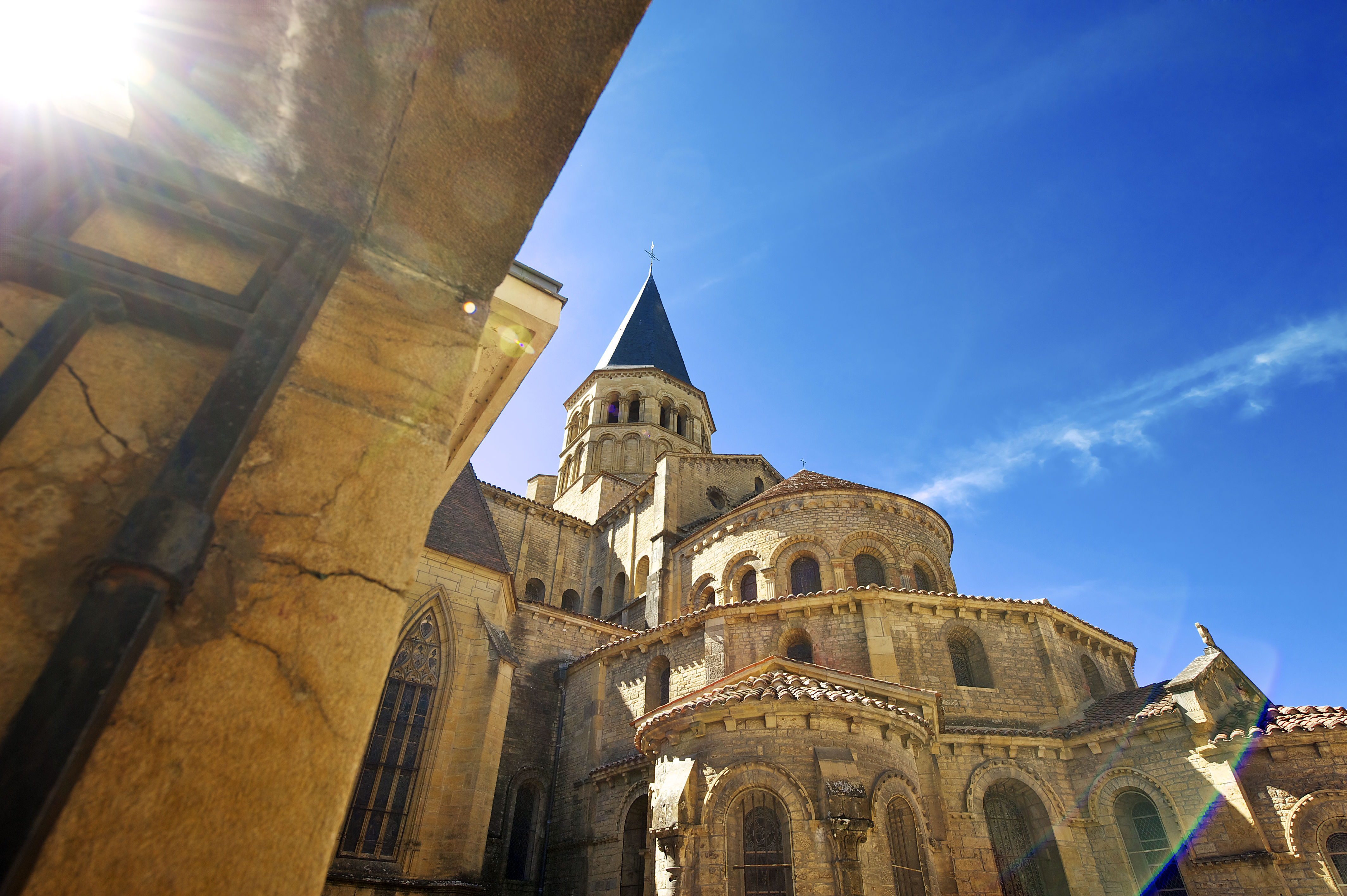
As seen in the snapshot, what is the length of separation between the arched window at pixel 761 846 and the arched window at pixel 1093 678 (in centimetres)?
941

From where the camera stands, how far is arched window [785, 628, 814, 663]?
14.0 meters

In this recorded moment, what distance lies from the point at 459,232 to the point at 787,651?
43.8 feet

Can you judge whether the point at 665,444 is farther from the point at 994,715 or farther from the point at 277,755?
the point at 277,755

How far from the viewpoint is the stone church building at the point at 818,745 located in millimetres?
9289

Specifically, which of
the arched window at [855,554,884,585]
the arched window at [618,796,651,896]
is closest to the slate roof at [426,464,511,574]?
the arched window at [618,796,651,896]

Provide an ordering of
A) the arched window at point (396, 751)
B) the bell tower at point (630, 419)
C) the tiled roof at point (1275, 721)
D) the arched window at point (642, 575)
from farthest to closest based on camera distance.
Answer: the bell tower at point (630, 419), the arched window at point (642, 575), the tiled roof at point (1275, 721), the arched window at point (396, 751)

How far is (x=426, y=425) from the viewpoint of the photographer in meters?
1.78

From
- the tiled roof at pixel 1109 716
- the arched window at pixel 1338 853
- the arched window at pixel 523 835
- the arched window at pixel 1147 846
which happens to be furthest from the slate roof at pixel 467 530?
the arched window at pixel 1338 853

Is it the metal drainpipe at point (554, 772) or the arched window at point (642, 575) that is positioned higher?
the arched window at point (642, 575)

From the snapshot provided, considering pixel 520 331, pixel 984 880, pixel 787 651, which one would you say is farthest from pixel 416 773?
pixel 520 331

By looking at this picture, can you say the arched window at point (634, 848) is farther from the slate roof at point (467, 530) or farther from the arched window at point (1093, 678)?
the arched window at point (1093, 678)

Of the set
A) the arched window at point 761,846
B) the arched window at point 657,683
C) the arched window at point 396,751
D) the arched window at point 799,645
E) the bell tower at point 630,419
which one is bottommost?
the arched window at point 761,846

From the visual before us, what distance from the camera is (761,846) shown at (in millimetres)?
8977

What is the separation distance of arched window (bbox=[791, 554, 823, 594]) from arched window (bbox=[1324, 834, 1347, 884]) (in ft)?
30.5
